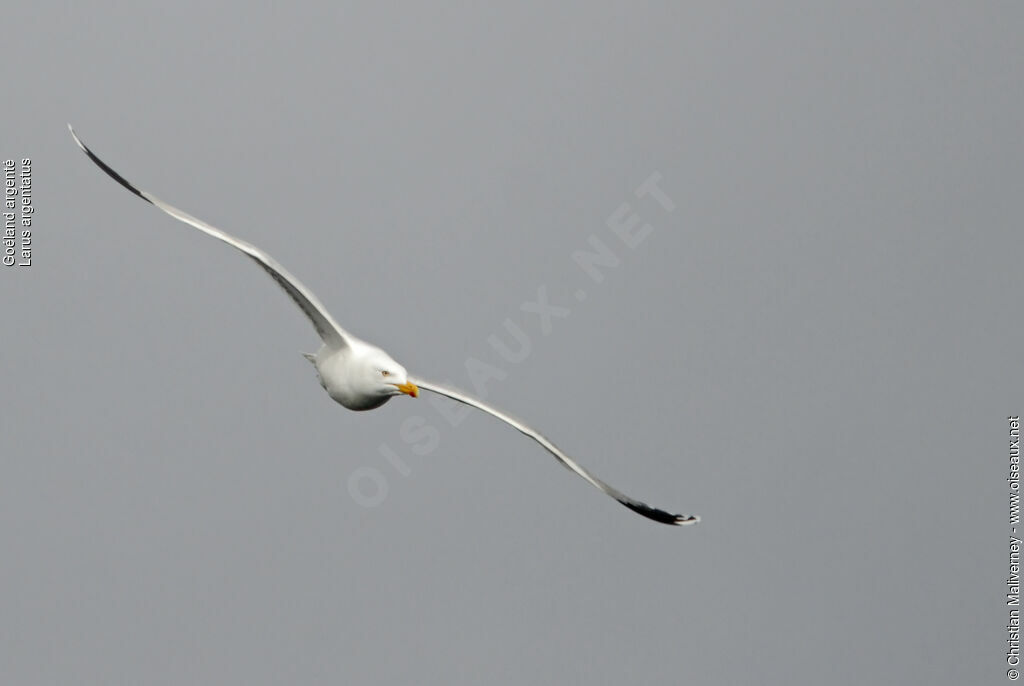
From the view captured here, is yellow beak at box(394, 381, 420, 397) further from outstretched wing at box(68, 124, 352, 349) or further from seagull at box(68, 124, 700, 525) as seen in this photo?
outstretched wing at box(68, 124, 352, 349)

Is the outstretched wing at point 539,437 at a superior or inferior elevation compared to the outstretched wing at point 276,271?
inferior

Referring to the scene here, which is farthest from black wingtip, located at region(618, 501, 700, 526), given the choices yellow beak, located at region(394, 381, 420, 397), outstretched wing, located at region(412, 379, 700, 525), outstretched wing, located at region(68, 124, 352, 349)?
outstretched wing, located at region(68, 124, 352, 349)

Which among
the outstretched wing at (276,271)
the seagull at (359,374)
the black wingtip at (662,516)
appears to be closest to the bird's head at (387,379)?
the seagull at (359,374)

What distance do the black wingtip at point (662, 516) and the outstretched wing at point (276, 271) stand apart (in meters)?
3.85

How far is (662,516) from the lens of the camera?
66.2ft

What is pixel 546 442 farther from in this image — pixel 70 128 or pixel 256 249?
pixel 70 128

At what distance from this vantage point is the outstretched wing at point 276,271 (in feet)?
59.4

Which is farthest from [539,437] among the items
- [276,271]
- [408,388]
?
[276,271]

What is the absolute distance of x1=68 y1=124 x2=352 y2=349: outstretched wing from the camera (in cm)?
1811

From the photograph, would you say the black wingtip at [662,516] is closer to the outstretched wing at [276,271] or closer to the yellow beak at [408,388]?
the yellow beak at [408,388]

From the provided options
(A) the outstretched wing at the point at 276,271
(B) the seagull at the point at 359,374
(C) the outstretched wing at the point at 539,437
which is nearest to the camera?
(A) the outstretched wing at the point at 276,271

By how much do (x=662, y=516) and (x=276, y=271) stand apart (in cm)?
537

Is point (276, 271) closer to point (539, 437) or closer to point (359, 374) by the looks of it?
point (359, 374)

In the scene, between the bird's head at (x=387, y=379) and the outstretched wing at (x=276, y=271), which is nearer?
the outstretched wing at (x=276, y=271)
